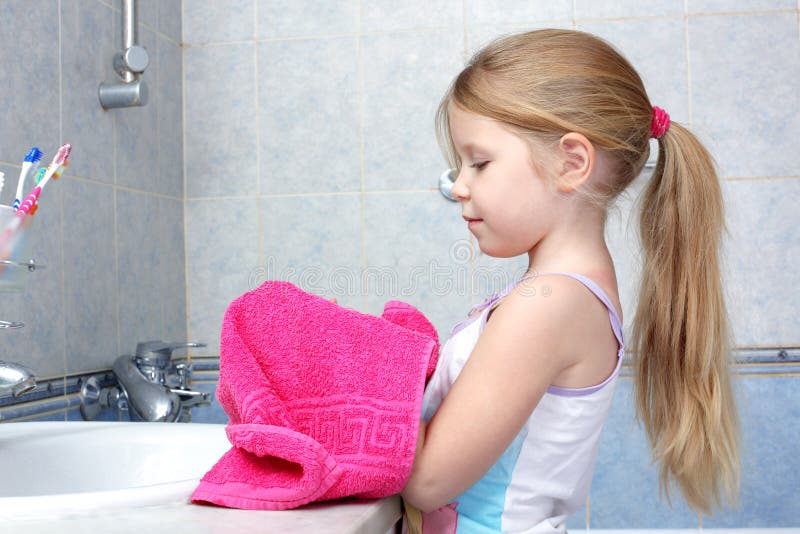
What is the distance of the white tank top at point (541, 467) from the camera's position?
718 mm

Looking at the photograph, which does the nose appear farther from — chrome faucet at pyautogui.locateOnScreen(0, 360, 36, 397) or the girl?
chrome faucet at pyautogui.locateOnScreen(0, 360, 36, 397)

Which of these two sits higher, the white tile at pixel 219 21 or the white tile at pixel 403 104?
the white tile at pixel 219 21

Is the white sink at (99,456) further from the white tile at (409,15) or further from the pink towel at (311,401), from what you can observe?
the white tile at (409,15)

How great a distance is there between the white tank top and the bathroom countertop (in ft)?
0.47

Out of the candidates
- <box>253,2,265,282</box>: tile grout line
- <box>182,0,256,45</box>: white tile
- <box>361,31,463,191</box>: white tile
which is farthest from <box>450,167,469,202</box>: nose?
<box>182,0,256,45</box>: white tile

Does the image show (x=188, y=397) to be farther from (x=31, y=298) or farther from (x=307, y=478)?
(x=307, y=478)

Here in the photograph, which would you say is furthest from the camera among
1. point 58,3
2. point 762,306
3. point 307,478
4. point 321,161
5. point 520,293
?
point 321,161

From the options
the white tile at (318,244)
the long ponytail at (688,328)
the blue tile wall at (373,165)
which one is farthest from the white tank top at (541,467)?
the white tile at (318,244)

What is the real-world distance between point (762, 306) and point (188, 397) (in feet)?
4.05

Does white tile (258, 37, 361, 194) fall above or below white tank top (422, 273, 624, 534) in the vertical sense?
above

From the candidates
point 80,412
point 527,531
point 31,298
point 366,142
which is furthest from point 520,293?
point 366,142

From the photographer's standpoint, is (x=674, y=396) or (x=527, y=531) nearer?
(x=527, y=531)

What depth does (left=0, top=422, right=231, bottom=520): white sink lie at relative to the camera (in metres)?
0.86

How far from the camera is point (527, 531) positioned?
72cm
